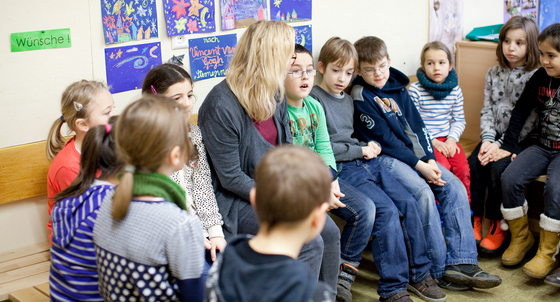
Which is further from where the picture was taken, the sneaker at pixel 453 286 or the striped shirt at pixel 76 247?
the sneaker at pixel 453 286

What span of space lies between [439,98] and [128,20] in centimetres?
179

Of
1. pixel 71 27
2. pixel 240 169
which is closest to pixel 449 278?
pixel 240 169

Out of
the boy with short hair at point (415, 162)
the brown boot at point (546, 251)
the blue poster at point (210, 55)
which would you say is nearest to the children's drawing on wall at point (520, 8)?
the boy with short hair at point (415, 162)

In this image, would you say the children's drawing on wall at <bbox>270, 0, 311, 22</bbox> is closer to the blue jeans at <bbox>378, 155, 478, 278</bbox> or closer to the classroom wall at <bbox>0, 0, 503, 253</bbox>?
the classroom wall at <bbox>0, 0, 503, 253</bbox>

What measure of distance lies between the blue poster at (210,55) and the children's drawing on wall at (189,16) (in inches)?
2.2

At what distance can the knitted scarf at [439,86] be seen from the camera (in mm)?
2924

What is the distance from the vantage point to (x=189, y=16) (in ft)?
7.55

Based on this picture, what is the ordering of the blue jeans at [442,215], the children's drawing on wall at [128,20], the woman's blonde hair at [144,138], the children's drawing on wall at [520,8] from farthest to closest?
the children's drawing on wall at [520,8]
the blue jeans at [442,215]
the children's drawing on wall at [128,20]
the woman's blonde hair at [144,138]

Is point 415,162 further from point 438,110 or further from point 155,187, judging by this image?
point 155,187

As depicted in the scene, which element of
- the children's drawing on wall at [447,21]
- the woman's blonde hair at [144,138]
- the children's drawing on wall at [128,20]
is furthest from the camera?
the children's drawing on wall at [447,21]

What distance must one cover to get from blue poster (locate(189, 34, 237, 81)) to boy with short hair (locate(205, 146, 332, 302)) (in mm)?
1370

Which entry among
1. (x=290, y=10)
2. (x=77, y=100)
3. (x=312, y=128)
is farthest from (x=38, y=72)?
(x=290, y=10)

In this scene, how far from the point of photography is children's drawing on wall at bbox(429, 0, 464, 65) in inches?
133

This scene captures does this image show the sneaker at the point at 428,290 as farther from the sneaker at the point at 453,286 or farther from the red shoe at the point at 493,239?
the red shoe at the point at 493,239
